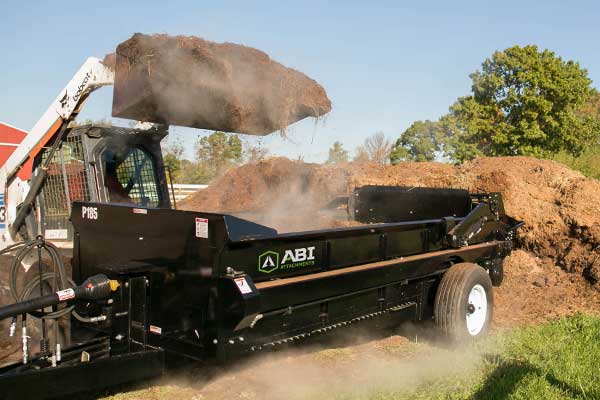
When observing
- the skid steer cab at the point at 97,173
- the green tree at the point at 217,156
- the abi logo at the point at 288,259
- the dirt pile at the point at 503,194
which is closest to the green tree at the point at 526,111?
the green tree at the point at 217,156

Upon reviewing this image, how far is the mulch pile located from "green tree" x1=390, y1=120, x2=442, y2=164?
13.7m

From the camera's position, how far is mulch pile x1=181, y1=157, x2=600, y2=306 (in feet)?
23.8

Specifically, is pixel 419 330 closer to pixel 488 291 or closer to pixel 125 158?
pixel 488 291

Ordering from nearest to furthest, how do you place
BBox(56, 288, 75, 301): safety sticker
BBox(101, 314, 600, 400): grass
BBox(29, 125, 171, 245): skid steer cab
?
BBox(56, 288, 75, 301): safety sticker
BBox(101, 314, 600, 400): grass
BBox(29, 125, 171, 245): skid steer cab

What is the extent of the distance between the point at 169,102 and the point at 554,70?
784 inches

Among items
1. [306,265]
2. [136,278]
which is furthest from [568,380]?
[136,278]

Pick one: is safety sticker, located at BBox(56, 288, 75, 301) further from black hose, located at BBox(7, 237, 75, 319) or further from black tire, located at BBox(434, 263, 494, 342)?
black tire, located at BBox(434, 263, 494, 342)

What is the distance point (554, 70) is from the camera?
21375 millimetres

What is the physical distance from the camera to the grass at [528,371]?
4.04 m

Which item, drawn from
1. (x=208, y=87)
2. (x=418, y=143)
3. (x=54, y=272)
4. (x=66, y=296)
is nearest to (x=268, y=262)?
(x=66, y=296)

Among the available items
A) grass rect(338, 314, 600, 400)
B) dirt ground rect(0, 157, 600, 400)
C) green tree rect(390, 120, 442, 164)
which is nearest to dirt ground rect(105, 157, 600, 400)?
dirt ground rect(0, 157, 600, 400)

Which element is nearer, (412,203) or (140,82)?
(140,82)

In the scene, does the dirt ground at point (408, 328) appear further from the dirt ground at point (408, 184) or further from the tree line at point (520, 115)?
the tree line at point (520, 115)

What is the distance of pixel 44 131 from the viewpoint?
17.0ft
